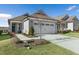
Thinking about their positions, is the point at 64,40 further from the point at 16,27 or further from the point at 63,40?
the point at 16,27

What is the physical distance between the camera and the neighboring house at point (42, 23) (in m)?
4.34

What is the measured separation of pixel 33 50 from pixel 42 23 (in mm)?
664

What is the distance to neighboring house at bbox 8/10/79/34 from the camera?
14.2 feet

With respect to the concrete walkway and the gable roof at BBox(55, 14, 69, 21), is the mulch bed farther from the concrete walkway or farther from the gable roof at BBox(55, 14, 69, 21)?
the gable roof at BBox(55, 14, 69, 21)

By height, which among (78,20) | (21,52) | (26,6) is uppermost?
(26,6)

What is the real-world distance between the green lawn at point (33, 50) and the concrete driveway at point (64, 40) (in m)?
0.14

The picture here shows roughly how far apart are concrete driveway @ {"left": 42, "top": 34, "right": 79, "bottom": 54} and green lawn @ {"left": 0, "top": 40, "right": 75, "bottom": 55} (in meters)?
0.14

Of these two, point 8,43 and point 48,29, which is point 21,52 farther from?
point 48,29

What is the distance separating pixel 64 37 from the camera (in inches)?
177

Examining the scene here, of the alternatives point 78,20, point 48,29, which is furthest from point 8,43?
point 78,20

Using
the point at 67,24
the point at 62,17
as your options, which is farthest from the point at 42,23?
the point at 67,24

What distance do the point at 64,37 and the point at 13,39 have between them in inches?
46.1

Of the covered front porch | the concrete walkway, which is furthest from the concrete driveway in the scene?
the covered front porch

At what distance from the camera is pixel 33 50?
14.0 ft
